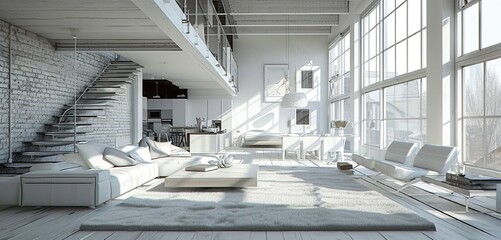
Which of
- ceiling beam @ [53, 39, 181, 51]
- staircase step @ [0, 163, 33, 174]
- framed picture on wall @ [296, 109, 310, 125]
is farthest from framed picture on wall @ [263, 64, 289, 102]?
staircase step @ [0, 163, 33, 174]

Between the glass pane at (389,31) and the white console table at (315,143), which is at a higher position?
the glass pane at (389,31)

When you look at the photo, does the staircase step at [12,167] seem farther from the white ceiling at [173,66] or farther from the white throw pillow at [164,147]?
the white ceiling at [173,66]

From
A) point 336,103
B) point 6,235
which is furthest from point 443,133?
point 336,103

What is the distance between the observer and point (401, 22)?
9703 mm

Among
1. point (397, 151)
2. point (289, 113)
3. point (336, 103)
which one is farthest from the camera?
point (289, 113)

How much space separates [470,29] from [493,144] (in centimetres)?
193

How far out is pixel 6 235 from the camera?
3.64 m

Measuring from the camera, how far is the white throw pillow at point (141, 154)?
6.60 m

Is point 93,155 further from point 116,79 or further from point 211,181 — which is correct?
point 116,79

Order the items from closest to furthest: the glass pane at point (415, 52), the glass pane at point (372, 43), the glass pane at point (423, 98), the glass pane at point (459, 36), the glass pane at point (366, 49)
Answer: the glass pane at point (459, 36) → the glass pane at point (423, 98) → the glass pane at point (415, 52) → the glass pane at point (372, 43) → the glass pane at point (366, 49)

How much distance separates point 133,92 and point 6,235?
865cm

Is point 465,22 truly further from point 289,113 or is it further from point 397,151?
point 289,113

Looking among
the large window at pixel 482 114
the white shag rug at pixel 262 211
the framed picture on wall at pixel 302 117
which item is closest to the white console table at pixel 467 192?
the white shag rug at pixel 262 211

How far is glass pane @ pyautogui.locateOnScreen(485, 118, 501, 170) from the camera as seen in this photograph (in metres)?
6.29
